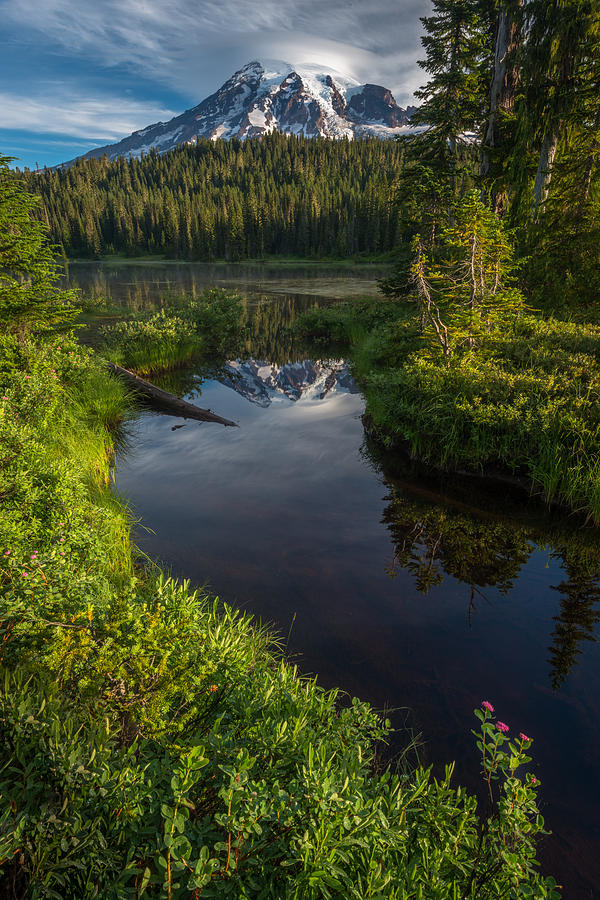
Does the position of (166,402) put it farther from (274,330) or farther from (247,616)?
(274,330)

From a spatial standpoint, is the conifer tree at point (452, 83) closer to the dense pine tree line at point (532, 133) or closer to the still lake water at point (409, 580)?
the dense pine tree line at point (532, 133)

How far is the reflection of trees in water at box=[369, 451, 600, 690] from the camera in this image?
18.6 ft

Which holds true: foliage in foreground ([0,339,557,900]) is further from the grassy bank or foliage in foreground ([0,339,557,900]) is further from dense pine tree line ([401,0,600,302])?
dense pine tree line ([401,0,600,302])

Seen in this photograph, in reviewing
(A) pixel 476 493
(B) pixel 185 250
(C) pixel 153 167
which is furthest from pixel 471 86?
(C) pixel 153 167

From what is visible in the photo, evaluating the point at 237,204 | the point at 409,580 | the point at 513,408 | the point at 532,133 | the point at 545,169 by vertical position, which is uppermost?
the point at 237,204

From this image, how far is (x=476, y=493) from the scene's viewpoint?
873 centimetres

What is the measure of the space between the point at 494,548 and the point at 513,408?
2.97 metres

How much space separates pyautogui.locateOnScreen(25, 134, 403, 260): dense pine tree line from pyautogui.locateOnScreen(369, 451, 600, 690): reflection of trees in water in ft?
255

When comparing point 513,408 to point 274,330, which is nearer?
point 513,408

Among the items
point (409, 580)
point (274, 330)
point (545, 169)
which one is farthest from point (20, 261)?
point (274, 330)

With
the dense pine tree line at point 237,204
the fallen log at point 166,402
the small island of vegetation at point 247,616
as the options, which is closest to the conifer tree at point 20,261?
the small island of vegetation at point 247,616

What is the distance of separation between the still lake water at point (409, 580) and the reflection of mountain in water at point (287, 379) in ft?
15.1

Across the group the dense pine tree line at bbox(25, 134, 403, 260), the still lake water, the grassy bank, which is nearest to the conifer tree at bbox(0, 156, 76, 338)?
the still lake water

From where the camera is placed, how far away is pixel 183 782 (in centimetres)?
160
